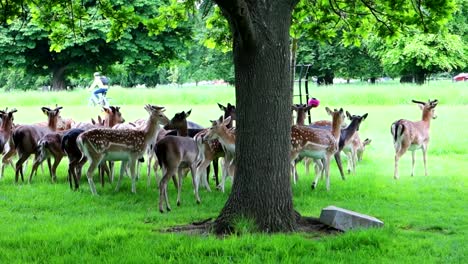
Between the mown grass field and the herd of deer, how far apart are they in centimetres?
40

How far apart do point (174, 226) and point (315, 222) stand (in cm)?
169

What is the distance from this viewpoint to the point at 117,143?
10.2m

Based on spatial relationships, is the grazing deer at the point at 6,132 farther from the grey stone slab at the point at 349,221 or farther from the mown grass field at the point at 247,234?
the grey stone slab at the point at 349,221

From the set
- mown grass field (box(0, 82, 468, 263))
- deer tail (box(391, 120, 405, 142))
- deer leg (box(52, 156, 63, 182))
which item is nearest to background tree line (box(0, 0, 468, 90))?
deer leg (box(52, 156, 63, 182))

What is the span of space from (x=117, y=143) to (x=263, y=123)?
3.77m

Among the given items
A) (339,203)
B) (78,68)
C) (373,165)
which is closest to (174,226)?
(339,203)

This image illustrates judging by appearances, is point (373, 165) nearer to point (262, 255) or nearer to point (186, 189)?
point (186, 189)

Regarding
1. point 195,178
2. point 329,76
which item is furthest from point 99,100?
point 329,76

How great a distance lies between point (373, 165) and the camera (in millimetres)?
14312

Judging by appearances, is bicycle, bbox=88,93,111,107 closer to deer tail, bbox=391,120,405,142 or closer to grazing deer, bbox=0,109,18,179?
grazing deer, bbox=0,109,18,179

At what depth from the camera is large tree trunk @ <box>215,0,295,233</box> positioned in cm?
714

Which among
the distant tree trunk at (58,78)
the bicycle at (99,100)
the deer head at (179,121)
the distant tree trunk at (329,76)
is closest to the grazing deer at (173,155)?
the deer head at (179,121)

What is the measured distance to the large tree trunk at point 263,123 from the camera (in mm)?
7141

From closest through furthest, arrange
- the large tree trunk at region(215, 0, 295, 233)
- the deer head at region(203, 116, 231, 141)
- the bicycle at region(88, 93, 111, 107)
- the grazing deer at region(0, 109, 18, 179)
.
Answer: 1. the large tree trunk at region(215, 0, 295, 233)
2. the deer head at region(203, 116, 231, 141)
3. the grazing deer at region(0, 109, 18, 179)
4. the bicycle at region(88, 93, 111, 107)
